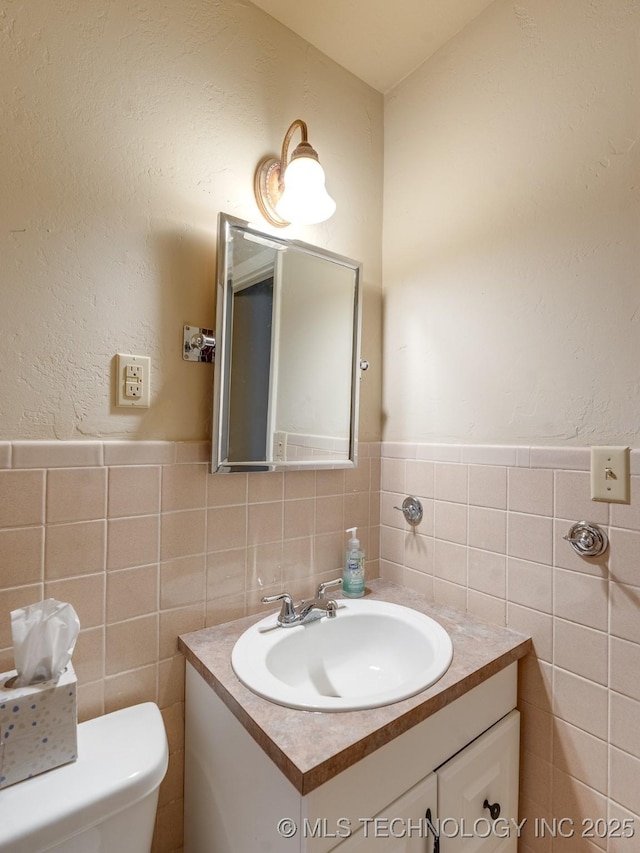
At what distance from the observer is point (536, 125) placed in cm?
104

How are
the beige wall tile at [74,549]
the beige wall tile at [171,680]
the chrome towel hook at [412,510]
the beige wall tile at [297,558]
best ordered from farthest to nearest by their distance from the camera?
the chrome towel hook at [412,510] → the beige wall tile at [297,558] → the beige wall tile at [171,680] → the beige wall tile at [74,549]

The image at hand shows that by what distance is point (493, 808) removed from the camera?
0.92 m

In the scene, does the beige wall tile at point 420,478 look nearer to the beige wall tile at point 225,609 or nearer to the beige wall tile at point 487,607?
the beige wall tile at point 487,607

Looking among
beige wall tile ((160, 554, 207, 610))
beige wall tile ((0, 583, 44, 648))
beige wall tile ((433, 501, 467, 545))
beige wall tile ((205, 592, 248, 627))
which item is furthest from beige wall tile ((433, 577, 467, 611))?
beige wall tile ((0, 583, 44, 648))

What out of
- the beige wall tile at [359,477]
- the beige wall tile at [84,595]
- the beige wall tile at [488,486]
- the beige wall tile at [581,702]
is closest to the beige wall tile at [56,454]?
the beige wall tile at [84,595]

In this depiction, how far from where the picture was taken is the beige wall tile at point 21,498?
2.58 ft

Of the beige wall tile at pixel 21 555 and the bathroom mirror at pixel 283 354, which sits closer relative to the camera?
the beige wall tile at pixel 21 555

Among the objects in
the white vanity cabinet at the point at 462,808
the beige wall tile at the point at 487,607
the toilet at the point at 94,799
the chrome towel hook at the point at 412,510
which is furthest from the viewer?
the chrome towel hook at the point at 412,510

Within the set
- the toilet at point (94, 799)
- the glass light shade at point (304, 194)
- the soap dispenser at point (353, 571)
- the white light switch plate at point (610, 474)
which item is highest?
the glass light shade at point (304, 194)

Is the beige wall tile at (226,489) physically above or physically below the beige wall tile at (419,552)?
above

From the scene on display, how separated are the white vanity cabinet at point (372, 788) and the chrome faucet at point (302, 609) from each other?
0.72 feet

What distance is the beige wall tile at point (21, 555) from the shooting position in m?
0.79

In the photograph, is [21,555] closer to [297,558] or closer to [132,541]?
[132,541]

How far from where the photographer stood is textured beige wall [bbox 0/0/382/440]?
32.0 inches
